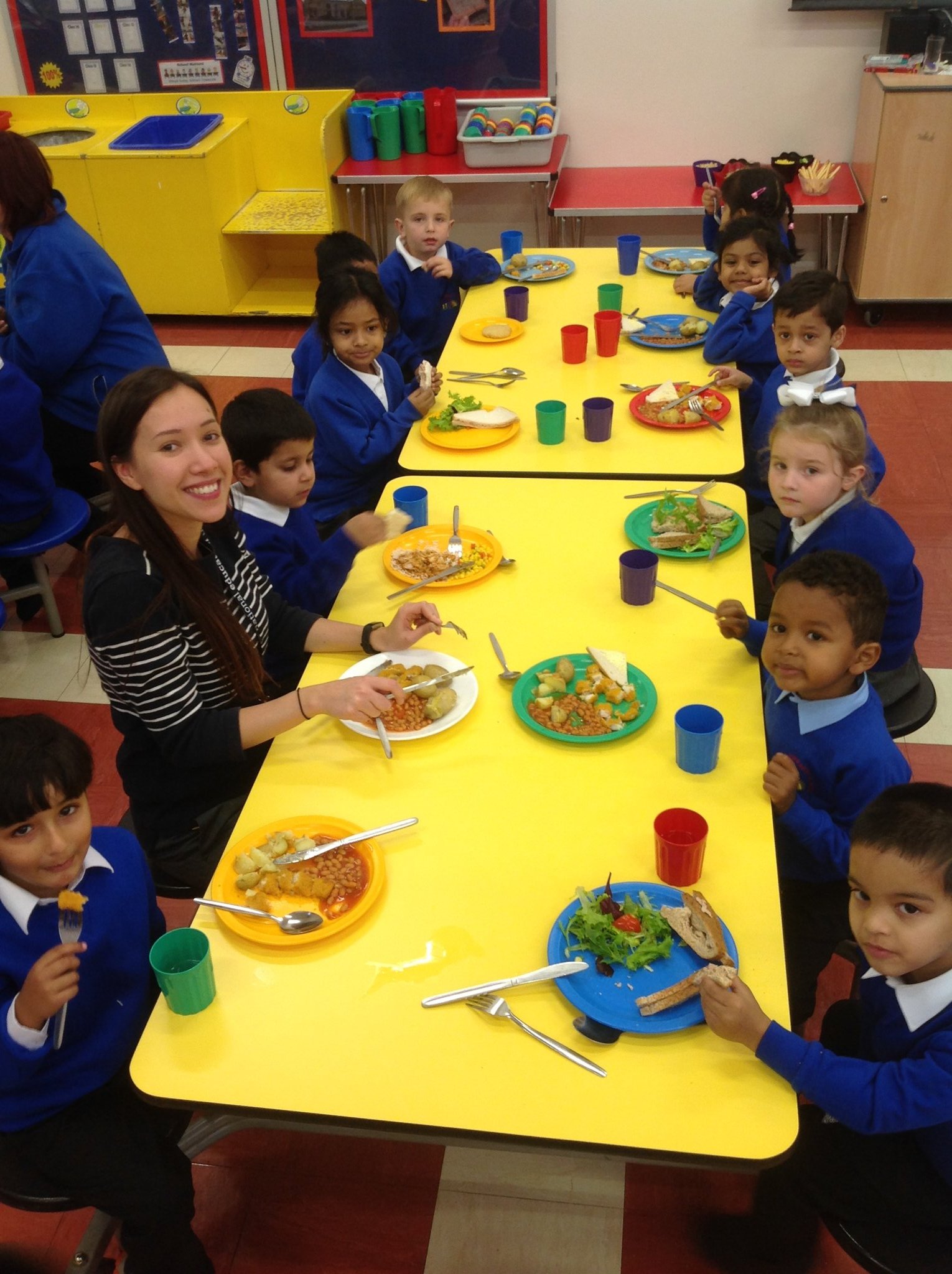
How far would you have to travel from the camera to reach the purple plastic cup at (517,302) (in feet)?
11.7

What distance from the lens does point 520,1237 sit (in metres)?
2.03

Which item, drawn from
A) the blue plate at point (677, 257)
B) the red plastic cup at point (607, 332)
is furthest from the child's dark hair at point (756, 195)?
the red plastic cup at point (607, 332)

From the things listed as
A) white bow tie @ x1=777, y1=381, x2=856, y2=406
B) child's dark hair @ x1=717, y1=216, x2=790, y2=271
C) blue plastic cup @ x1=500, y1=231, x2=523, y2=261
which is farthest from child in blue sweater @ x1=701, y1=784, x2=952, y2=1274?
blue plastic cup @ x1=500, y1=231, x2=523, y2=261

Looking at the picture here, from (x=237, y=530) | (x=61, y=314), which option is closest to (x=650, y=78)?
(x=61, y=314)

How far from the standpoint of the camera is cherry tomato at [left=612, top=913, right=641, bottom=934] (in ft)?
5.07

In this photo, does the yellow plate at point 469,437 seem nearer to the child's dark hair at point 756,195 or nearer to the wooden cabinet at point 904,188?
the child's dark hair at point 756,195

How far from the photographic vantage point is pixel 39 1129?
168 cm

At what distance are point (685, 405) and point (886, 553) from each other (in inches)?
32.4

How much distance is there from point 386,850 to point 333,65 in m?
5.35

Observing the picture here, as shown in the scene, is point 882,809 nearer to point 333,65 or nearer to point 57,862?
point 57,862

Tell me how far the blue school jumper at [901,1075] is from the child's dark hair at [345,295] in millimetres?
2212

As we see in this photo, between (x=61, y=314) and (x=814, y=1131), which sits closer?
(x=814, y=1131)

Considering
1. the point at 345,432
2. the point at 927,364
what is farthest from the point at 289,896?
the point at 927,364

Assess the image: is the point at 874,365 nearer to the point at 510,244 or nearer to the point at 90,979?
the point at 510,244
